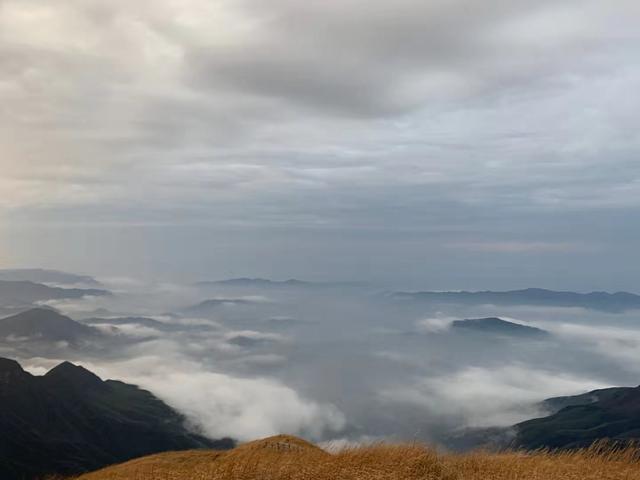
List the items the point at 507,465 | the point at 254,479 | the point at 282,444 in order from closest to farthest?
the point at 254,479
the point at 507,465
the point at 282,444

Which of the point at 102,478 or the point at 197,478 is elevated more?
the point at 197,478


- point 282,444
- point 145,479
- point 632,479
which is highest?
point 632,479

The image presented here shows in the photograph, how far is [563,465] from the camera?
1992 centimetres

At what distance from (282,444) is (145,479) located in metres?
13.8

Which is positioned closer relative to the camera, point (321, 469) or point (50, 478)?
point (321, 469)

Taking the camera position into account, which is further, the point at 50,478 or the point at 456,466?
the point at 50,478

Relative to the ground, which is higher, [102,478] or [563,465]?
[563,465]

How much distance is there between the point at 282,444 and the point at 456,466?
14922 mm

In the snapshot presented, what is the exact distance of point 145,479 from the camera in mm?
19875

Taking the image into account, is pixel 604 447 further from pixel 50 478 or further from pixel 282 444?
pixel 50 478

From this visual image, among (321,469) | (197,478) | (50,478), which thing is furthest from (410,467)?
(50,478)

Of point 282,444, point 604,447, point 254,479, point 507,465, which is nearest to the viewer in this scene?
point 254,479

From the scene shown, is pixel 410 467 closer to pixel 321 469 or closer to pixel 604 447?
pixel 321 469

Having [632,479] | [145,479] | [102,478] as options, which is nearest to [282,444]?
[102,478]
